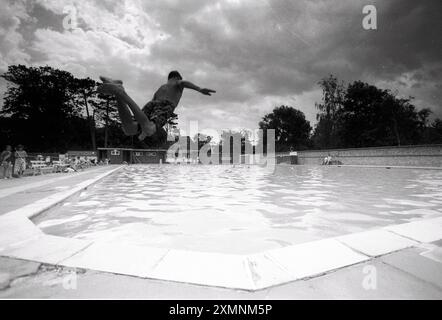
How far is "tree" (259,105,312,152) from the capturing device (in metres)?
71.1

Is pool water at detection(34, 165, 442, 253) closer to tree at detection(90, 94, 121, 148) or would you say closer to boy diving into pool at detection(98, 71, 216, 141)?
boy diving into pool at detection(98, 71, 216, 141)

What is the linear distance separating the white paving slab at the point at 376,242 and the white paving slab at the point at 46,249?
2.63 m

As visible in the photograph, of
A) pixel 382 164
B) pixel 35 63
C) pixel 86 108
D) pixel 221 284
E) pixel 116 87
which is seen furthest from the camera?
pixel 86 108

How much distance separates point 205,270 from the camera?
1.94m

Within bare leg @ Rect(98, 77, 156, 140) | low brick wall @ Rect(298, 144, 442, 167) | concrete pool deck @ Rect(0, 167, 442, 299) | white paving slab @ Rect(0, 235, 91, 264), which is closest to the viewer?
concrete pool deck @ Rect(0, 167, 442, 299)

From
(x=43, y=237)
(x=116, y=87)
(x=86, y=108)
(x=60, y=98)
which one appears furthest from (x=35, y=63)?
(x=43, y=237)

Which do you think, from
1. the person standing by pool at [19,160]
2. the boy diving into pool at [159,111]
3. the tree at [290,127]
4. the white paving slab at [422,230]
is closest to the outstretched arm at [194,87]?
the boy diving into pool at [159,111]

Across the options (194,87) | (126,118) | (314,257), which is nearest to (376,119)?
(194,87)

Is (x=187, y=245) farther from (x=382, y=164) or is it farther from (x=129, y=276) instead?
(x=382, y=164)

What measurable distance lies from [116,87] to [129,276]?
516 centimetres

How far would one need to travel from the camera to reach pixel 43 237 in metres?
2.69

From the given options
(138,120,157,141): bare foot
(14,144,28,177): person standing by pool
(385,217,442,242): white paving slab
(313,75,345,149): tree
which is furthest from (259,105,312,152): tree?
(385,217,442,242): white paving slab

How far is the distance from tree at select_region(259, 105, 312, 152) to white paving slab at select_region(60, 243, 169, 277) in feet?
228

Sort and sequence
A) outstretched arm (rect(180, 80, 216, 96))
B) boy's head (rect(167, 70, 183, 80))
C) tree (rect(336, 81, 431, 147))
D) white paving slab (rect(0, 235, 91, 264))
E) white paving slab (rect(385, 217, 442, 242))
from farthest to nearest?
1. tree (rect(336, 81, 431, 147))
2. boy's head (rect(167, 70, 183, 80))
3. outstretched arm (rect(180, 80, 216, 96))
4. white paving slab (rect(385, 217, 442, 242))
5. white paving slab (rect(0, 235, 91, 264))
